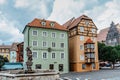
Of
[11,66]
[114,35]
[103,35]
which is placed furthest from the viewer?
[103,35]

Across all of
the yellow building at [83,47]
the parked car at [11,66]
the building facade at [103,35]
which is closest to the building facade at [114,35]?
the building facade at [103,35]

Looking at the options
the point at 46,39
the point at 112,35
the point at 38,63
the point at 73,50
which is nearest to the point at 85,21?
the point at 73,50

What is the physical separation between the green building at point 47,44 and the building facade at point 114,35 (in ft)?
149

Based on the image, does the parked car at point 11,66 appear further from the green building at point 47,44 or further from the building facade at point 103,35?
the building facade at point 103,35

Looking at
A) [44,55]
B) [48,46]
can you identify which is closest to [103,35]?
[48,46]

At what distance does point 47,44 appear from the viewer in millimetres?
43219

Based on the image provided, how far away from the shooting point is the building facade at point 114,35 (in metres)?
84.2

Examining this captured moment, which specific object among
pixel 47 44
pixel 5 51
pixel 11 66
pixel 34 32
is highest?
pixel 34 32

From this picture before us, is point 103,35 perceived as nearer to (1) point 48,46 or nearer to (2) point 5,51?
(2) point 5,51

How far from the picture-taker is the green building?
41625mm

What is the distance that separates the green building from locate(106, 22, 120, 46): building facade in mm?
45522

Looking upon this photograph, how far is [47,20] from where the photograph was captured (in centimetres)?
4622

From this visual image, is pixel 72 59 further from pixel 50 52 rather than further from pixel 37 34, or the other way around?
pixel 37 34

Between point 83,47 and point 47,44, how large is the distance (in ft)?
34.4
